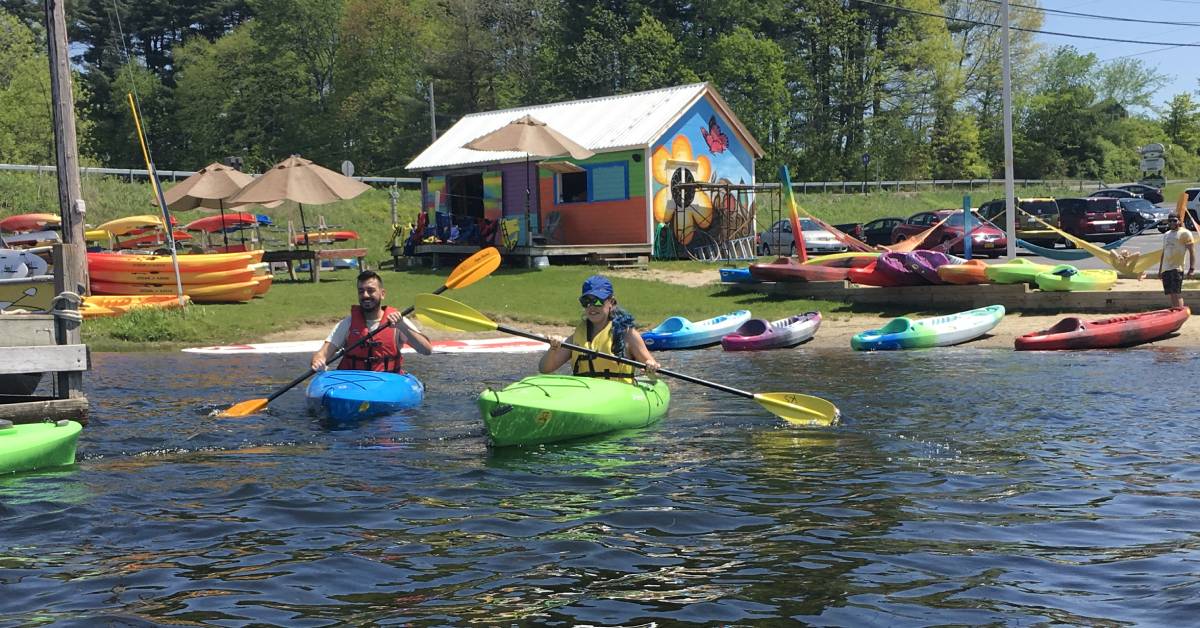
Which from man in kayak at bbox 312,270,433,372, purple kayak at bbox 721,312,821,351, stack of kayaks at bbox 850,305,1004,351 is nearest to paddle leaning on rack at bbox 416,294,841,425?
man in kayak at bbox 312,270,433,372

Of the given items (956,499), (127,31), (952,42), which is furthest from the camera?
→ (127,31)

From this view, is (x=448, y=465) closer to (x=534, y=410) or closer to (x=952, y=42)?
(x=534, y=410)

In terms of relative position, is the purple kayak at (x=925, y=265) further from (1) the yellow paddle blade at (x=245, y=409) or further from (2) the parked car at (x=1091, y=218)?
(2) the parked car at (x=1091, y=218)

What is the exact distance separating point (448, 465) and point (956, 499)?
401cm

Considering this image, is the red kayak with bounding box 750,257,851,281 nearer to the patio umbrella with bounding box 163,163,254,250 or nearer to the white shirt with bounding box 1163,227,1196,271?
the white shirt with bounding box 1163,227,1196,271

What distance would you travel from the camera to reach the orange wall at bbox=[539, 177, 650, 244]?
30.3 meters

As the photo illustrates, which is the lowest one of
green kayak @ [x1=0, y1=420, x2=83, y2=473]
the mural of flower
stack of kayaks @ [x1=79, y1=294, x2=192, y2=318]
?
green kayak @ [x1=0, y1=420, x2=83, y2=473]

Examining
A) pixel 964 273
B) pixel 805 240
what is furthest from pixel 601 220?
pixel 964 273

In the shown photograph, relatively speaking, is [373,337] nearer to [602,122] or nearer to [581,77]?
[602,122]

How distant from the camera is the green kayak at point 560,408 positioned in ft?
31.0

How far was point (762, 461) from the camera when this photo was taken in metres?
9.41

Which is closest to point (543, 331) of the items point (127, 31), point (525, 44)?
point (525, 44)

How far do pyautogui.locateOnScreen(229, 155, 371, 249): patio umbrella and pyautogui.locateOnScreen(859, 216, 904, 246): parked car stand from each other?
1709 cm

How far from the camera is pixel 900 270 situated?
816 inches
